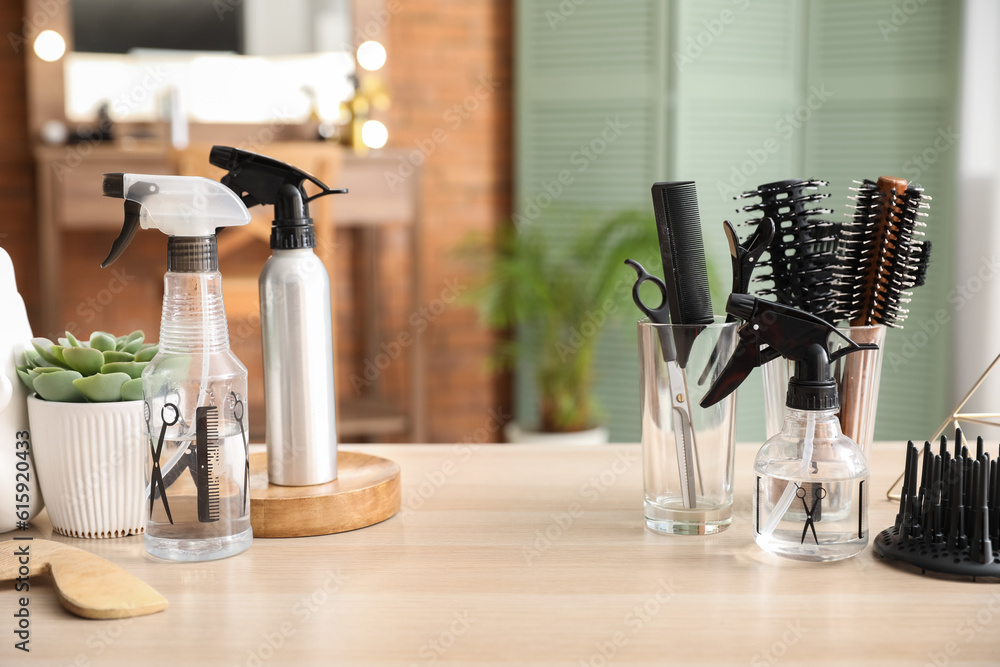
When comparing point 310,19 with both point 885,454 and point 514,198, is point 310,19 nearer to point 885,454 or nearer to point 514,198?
point 514,198

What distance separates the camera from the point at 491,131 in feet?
10.8

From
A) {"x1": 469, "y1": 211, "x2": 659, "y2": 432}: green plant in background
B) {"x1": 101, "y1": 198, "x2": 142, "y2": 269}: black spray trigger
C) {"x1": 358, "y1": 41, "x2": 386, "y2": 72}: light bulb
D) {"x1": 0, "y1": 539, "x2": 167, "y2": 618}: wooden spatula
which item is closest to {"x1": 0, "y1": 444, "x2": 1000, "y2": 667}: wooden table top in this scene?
{"x1": 0, "y1": 539, "x2": 167, "y2": 618}: wooden spatula

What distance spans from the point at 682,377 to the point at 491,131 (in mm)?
2694

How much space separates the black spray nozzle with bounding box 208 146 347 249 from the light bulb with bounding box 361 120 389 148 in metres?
2.44

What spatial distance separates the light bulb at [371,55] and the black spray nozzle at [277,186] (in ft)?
8.30

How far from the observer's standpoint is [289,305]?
0.73 m

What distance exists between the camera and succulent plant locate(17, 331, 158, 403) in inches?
28.6

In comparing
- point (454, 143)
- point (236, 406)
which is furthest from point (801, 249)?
point (454, 143)

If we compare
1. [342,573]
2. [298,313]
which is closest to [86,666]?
[342,573]

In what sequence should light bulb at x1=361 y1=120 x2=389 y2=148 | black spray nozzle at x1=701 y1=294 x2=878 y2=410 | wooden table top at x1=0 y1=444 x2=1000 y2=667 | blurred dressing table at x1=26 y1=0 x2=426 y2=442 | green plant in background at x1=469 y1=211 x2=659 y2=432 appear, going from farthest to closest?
light bulb at x1=361 y1=120 x2=389 y2=148 → green plant in background at x1=469 y1=211 x2=659 y2=432 → blurred dressing table at x1=26 y1=0 x2=426 y2=442 → black spray nozzle at x1=701 y1=294 x2=878 y2=410 → wooden table top at x1=0 y1=444 x2=1000 y2=667

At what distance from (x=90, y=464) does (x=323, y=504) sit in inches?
7.6

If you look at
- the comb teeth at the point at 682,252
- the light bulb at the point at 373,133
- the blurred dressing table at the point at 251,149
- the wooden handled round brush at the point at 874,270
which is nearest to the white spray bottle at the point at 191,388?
the comb teeth at the point at 682,252

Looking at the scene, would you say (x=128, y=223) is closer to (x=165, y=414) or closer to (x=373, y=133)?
(x=165, y=414)

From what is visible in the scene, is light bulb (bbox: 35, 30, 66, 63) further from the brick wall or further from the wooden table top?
the wooden table top
